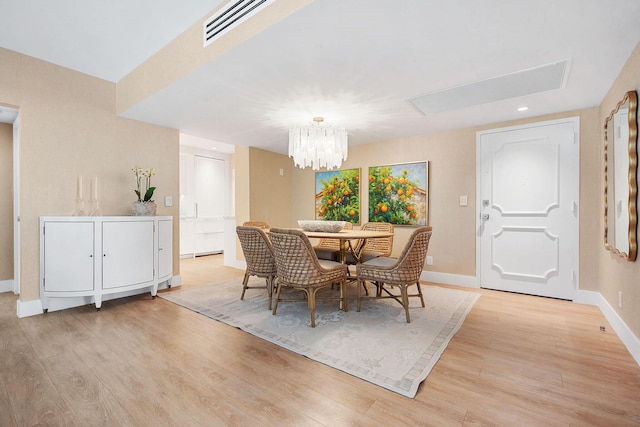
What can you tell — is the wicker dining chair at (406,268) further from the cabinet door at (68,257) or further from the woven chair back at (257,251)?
the cabinet door at (68,257)

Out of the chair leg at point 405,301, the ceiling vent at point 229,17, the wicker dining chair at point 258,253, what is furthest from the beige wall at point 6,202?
the chair leg at point 405,301

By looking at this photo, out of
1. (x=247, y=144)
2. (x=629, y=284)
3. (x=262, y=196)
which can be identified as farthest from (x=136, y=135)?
(x=629, y=284)

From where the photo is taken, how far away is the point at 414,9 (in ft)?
5.15

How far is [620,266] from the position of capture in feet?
7.56

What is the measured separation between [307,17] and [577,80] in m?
2.40

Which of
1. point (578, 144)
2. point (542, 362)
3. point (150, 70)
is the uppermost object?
point (150, 70)

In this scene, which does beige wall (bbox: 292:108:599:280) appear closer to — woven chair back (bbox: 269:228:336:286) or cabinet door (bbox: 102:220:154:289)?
woven chair back (bbox: 269:228:336:286)

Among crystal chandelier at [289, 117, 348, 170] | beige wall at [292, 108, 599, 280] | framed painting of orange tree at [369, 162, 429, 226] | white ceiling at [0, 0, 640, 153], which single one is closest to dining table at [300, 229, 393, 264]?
crystal chandelier at [289, 117, 348, 170]

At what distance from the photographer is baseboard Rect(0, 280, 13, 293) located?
350 centimetres

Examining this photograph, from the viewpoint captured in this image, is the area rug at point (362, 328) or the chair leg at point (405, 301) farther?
the chair leg at point (405, 301)

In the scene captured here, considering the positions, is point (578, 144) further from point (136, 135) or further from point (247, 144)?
point (136, 135)

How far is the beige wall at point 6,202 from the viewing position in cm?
350

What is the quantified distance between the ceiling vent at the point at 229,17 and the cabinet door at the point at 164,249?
2111 millimetres

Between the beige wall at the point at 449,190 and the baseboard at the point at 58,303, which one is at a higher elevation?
the beige wall at the point at 449,190
